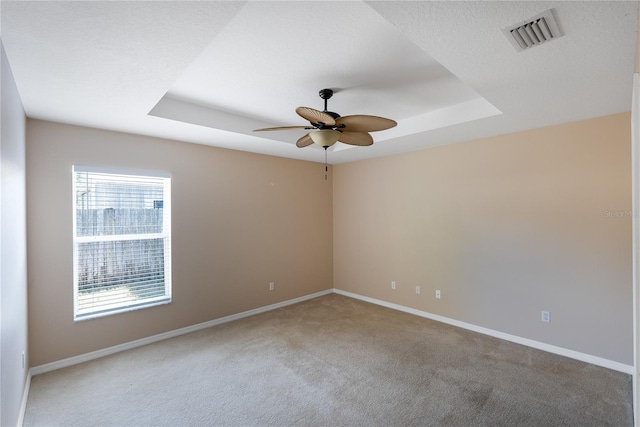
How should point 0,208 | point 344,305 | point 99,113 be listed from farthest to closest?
point 344,305 < point 99,113 < point 0,208

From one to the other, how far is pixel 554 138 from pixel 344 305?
3.53 meters

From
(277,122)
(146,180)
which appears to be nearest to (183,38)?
(277,122)

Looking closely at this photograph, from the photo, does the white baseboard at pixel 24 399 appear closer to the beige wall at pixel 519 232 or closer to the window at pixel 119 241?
the window at pixel 119 241

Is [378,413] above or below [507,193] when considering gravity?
below

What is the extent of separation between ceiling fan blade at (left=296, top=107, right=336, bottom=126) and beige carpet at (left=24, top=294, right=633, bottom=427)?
2.21m

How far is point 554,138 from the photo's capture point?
3.16 m

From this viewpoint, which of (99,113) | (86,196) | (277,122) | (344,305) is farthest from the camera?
(344,305)

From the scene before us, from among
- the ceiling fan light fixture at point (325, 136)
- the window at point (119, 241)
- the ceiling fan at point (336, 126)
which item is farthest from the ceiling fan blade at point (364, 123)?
the window at point (119, 241)

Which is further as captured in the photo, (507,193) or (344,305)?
(344,305)

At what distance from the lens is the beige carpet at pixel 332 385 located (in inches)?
85.8

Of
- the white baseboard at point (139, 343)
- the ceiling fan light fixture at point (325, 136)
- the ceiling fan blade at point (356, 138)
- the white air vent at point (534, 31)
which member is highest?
the white air vent at point (534, 31)

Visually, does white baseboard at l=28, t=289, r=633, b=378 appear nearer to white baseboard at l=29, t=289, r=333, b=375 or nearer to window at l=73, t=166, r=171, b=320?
white baseboard at l=29, t=289, r=333, b=375

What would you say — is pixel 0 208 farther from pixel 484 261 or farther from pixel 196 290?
pixel 484 261

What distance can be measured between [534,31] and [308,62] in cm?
139
